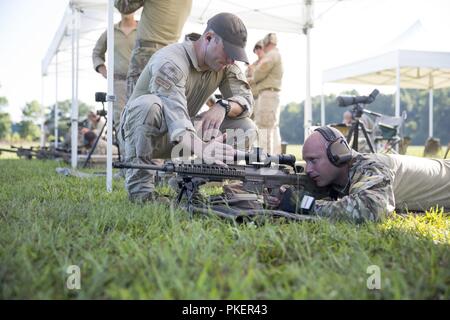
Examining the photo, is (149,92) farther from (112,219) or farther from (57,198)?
(112,219)

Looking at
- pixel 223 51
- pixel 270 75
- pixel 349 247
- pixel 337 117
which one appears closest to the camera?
pixel 349 247

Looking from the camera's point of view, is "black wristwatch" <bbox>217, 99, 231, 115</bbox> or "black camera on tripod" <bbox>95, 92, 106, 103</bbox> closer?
"black wristwatch" <bbox>217, 99, 231, 115</bbox>

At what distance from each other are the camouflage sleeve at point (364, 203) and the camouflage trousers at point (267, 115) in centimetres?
443

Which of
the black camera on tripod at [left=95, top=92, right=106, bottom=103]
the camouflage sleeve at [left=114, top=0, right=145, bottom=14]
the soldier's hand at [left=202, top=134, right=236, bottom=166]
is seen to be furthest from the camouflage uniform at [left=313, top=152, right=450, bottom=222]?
the black camera on tripod at [left=95, top=92, right=106, bottom=103]

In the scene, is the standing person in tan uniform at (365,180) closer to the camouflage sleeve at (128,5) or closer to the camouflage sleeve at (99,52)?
the camouflage sleeve at (128,5)

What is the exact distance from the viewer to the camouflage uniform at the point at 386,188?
2344mm

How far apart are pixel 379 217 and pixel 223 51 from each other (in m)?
1.44

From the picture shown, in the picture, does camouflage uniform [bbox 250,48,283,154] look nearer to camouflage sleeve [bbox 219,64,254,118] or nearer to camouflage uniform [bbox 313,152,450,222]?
camouflage sleeve [bbox 219,64,254,118]

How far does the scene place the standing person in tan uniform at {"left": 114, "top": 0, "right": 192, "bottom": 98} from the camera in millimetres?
4047

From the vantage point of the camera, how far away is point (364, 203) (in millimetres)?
2344

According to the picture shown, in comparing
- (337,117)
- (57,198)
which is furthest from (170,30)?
(337,117)

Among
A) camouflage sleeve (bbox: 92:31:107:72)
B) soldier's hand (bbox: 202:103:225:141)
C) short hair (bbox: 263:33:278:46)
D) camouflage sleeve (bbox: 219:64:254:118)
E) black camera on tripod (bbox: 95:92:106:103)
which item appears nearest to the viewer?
soldier's hand (bbox: 202:103:225:141)

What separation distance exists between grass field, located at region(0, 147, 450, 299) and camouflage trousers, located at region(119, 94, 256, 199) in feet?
2.19

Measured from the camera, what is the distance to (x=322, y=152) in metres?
2.61
